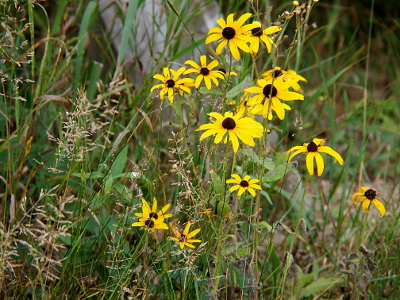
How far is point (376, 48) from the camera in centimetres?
432

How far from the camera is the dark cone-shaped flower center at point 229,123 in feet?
4.02

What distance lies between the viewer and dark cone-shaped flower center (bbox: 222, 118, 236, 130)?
1227 mm

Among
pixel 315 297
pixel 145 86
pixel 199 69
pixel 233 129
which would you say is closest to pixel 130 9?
pixel 145 86

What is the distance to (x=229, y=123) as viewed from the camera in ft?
4.02

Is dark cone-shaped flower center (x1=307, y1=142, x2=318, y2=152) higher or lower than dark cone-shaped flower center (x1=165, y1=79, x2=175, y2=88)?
above

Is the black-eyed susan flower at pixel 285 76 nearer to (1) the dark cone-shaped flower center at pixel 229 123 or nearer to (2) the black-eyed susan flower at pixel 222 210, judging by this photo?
(1) the dark cone-shaped flower center at pixel 229 123

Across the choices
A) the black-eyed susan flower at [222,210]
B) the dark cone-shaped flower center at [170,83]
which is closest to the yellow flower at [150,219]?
the black-eyed susan flower at [222,210]

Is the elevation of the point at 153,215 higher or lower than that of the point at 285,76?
lower

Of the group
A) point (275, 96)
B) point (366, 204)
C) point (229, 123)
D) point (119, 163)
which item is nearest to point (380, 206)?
point (366, 204)

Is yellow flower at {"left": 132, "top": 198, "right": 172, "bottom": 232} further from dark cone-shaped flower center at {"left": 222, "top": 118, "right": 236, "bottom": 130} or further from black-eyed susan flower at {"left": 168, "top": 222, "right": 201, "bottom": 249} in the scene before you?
dark cone-shaped flower center at {"left": 222, "top": 118, "right": 236, "bottom": 130}

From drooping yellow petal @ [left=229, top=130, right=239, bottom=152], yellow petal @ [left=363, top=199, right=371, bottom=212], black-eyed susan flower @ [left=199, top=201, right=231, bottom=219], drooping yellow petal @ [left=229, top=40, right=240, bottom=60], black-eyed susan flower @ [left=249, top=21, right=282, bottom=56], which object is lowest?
black-eyed susan flower @ [left=199, top=201, right=231, bottom=219]

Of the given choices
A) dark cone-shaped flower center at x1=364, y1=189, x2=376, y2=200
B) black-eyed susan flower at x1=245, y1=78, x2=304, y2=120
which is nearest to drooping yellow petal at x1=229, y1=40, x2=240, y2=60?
black-eyed susan flower at x1=245, y1=78, x2=304, y2=120

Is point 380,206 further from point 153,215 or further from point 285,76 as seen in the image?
point 153,215

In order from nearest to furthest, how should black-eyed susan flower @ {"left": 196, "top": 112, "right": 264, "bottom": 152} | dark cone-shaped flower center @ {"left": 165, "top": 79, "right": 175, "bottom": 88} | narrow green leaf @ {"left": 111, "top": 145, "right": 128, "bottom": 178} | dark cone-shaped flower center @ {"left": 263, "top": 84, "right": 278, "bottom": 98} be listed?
black-eyed susan flower @ {"left": 196, "top": 112, "right": 264, "bottom": 152}, dark cone-shaped flower center @ {"left": 263, "top": 84, "right": 278, "bottom": 98}, dark cone-shaped flower center @ {"left": 165, "top": 79, "right": 175, "bottom": 88}, narrow green leaf @ {"left": 111, "top": 145, "right": 128, "bottom": 178}
